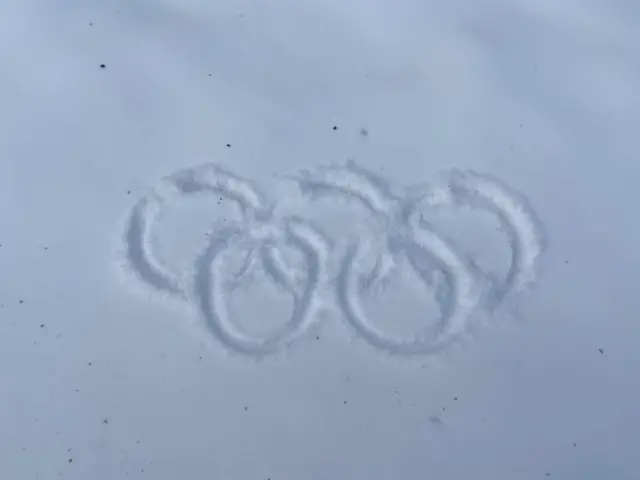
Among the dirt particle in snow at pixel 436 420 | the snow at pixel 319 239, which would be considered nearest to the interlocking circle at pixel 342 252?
the snow at pixel 319 239

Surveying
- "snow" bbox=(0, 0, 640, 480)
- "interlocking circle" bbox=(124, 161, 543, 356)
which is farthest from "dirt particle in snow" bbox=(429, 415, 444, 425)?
"interlocking circle" bbox=(124, 161, 543, 356)

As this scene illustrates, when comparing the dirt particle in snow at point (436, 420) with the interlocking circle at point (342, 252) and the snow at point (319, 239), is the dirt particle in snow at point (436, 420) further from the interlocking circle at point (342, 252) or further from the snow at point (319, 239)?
the interlocking circle at point (342, 252)

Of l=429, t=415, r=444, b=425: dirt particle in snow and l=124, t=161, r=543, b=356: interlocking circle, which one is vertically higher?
l=124, t=161, r=543, b=356: interlocking circle

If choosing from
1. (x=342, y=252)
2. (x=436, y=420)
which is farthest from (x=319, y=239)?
(x=436, y=420)

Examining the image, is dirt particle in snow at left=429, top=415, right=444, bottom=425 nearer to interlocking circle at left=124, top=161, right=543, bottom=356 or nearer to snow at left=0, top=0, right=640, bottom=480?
snow at left=0, top=0, right=640, bottom=480

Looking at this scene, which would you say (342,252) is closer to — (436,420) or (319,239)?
(319,239)

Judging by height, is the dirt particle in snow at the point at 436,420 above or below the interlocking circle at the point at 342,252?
below

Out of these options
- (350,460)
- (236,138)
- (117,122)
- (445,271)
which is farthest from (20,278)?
(445,271)
